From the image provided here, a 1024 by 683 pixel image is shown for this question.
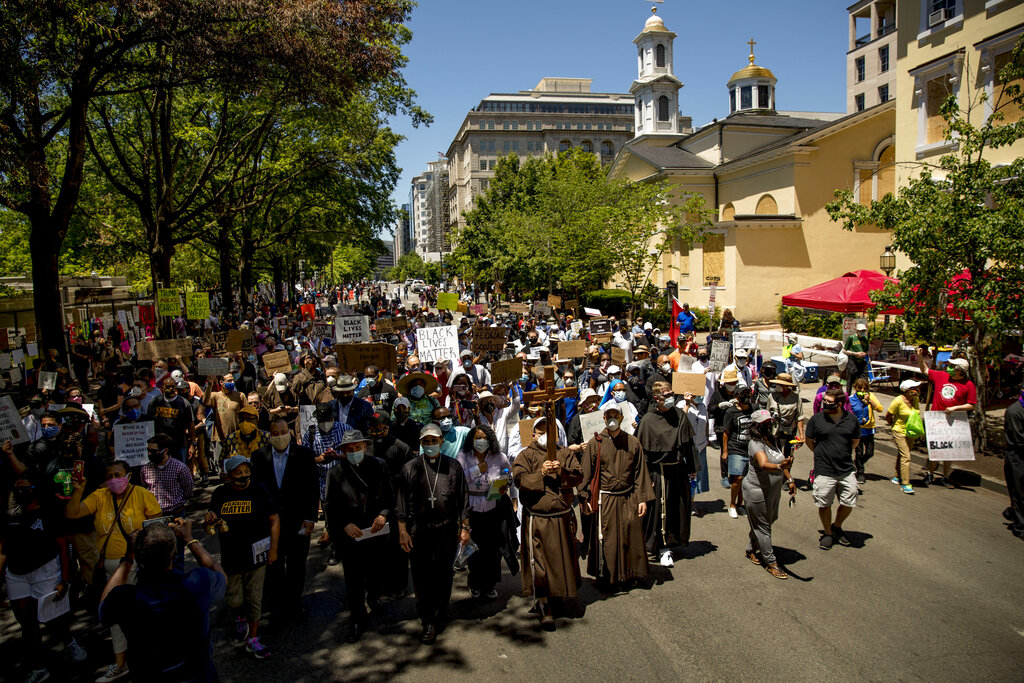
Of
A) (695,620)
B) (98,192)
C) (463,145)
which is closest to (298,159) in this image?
(98,192)

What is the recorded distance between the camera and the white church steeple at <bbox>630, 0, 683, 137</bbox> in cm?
5412

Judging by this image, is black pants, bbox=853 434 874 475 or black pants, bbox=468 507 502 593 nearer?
black pants, bbox=468 507 502 593

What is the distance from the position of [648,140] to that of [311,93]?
42.1 meters

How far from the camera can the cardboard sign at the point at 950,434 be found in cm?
907

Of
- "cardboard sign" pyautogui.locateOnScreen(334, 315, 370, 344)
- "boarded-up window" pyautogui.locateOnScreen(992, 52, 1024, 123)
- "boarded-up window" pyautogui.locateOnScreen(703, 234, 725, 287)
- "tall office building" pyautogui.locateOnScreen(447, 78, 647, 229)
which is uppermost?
"tall office building" pyautogui.locateOnScreen(447, 78, 647, 229)

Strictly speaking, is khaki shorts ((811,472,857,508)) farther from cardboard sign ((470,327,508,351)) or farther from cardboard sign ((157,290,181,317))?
cardboard sign ((157,290,181,317))

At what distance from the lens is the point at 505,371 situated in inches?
408

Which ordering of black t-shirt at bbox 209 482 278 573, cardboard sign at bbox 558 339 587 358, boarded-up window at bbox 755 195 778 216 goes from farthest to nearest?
boarded-up window at bbox 755 195 778 216 → cardboard sign at bbox 558 339 587 358 → black t-shirt at bbox 209 482 278 573

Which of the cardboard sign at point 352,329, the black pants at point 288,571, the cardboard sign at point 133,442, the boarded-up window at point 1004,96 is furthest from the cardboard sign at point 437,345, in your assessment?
the boarded-up window at point 1004,96

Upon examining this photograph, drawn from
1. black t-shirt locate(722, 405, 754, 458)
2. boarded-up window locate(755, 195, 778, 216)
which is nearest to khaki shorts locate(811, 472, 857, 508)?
black t-shirt locate(722, 405, 754, 458)

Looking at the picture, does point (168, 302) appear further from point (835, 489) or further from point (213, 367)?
point (835, 489)

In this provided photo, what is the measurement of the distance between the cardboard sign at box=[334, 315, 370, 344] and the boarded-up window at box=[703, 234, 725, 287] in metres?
26.1

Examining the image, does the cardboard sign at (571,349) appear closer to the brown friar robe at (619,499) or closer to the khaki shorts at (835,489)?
the khaki shorts at (835,489)

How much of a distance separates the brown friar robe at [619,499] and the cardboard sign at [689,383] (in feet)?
8.82
